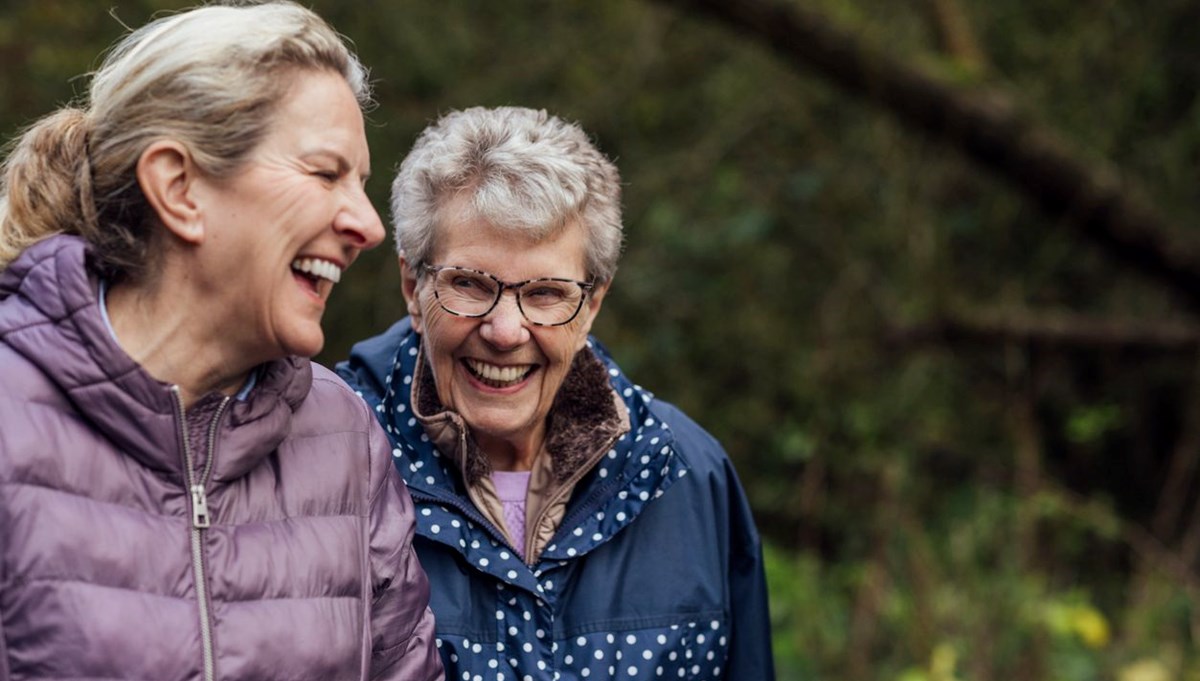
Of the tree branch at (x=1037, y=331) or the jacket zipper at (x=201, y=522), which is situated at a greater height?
the jacket zipper at (x=201, y=522)

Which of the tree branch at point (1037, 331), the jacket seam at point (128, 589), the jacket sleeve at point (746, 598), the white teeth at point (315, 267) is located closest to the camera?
the jacket seam at point (128, 589)

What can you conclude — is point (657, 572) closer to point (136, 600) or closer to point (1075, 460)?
point (136, 600)

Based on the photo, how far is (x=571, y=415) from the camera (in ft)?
9.08

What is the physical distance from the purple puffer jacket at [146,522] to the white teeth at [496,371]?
1.65 feet

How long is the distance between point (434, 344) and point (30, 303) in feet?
2.59

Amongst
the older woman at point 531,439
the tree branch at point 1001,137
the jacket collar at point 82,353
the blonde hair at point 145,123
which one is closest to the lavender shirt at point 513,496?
the older woman at point 531,439

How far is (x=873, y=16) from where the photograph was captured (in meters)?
6.34

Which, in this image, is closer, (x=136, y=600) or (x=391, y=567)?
(x=136, y=600)

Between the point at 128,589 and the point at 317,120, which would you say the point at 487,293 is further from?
the point at 128,589

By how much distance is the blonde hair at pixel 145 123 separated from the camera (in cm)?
197

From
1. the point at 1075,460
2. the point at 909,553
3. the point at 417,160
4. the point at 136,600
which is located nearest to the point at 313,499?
the point at 136,600

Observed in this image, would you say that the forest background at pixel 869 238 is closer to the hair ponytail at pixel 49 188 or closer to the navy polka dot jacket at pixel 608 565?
the navy polka dot jacket at pixel 608 565

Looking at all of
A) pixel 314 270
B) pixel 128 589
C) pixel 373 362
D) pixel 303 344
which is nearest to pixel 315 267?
pixel 314 270

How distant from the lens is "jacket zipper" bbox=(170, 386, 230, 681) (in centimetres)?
190
